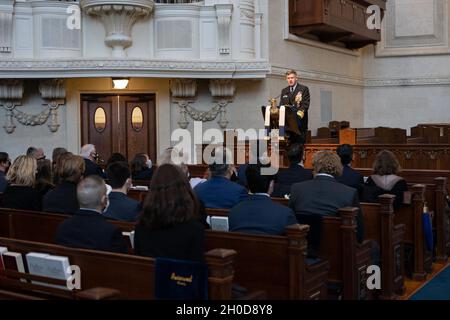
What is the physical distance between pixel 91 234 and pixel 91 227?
1.7 inches

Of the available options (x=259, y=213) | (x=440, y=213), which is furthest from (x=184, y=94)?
(x=259, y=213)

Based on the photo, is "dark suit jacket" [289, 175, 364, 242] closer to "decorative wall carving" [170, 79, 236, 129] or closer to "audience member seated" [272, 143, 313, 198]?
"audience member seated" [272, 143, 313, 198]

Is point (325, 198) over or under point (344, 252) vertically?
over

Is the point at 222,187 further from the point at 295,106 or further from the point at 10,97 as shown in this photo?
the point at 10,97

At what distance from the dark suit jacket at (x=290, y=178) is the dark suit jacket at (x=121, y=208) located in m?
1.92

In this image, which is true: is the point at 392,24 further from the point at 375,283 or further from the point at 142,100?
the point at 375,283

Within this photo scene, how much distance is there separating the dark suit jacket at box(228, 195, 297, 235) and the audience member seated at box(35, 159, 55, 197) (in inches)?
99.4

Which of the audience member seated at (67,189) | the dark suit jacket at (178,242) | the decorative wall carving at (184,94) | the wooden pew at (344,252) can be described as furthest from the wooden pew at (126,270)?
the decorative wall carving at (184,94)

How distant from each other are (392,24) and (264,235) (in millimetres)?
14873

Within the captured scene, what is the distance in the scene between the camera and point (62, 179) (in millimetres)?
5133

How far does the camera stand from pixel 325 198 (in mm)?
4805

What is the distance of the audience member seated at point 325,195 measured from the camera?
4770 mm

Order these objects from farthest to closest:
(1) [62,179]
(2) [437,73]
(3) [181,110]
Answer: (2) [437,73], (3) [181,110], (1) [62,179]
